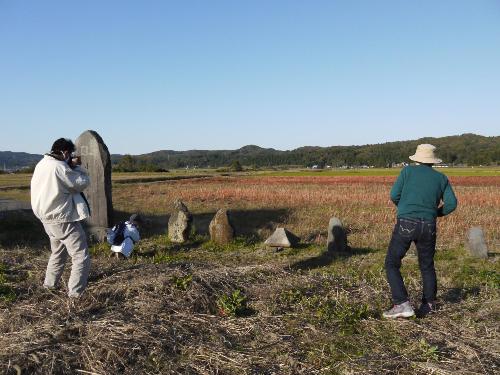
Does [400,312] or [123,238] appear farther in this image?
[123,238]

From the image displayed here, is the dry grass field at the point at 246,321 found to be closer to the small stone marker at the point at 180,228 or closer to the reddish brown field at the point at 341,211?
the small stone marker at the point at 180,228

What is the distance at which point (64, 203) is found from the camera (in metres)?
5.30

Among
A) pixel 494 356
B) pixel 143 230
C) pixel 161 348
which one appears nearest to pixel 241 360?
pixel 161 348

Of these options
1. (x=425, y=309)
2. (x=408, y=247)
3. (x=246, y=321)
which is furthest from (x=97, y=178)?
(x=425, y=309)

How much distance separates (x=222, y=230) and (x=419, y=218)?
5.90 metres

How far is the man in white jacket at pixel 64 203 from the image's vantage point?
17.2 ft

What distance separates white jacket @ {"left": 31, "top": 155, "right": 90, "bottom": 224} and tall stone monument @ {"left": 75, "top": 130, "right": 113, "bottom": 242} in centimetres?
604

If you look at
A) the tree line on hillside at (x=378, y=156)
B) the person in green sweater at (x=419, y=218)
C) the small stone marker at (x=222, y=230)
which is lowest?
the small stone marker at (x=222, y=230)

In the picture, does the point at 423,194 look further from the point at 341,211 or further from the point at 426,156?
the point at 341,211

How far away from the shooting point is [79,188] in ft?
17.7

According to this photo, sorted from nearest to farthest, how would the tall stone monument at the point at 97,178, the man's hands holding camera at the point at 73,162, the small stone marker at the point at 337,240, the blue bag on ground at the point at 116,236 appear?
the man's hands holding camera at the point at 73,162, the blue bag on ground at the point at 116,236, the small stone marker at the point at 337,240, the tall stone monument at the point at 97,178

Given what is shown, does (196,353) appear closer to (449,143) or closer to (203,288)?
(203,288)

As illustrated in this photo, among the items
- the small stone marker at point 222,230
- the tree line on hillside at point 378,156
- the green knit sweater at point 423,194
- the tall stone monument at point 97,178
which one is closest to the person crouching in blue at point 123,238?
the small stone marker at point 222,230

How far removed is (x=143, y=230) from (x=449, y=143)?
14499 cm
